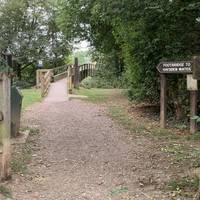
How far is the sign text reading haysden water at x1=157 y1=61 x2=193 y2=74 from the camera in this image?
10.8 metres

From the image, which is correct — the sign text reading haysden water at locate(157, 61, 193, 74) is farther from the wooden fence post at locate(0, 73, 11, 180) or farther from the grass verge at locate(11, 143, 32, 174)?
the wooden fence post at locate(0, 73, 11, 180)

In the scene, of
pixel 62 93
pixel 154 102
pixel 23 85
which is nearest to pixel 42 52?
pixel 23 85

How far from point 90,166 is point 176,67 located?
14.2ft

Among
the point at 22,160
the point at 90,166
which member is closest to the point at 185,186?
the point at 90,166

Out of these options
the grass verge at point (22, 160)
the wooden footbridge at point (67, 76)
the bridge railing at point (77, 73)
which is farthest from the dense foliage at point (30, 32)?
the grass verge at point (22, 160)

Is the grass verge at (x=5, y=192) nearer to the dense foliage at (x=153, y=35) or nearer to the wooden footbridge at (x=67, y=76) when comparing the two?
the dense foliage at (x=153, y=35)

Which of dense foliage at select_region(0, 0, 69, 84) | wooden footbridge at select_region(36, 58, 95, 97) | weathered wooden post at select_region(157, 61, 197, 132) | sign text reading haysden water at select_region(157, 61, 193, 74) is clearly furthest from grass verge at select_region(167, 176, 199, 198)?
dense foliage at select_region(0, 0, 69, 84)

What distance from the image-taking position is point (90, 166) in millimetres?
7582

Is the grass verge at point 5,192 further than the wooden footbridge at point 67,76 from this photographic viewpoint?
No

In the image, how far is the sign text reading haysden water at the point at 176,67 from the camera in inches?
424

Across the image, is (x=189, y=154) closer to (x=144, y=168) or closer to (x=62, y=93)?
(x=144, y=168)

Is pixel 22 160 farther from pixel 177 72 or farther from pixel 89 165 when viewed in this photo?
pixel 177 72

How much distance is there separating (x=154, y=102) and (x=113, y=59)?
14.0 meters

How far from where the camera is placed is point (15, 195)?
19.6 ft
